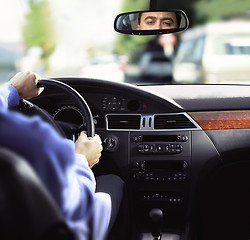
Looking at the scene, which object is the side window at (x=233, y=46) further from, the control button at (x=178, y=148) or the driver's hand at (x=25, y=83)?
the driver's hand at (x=25, y=83)

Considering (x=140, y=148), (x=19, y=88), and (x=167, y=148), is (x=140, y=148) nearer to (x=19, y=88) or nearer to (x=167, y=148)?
(x=167, y=148)

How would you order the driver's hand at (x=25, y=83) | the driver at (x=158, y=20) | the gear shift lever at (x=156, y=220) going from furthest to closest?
1. the driver at (x=158, y=20)
2. the gear shift lever at (x=156, y=220)
3. the driver's hand at (x=25, y=83)

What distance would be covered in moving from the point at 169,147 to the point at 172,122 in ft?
0.62

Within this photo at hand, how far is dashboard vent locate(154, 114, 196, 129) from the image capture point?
2.91 metres

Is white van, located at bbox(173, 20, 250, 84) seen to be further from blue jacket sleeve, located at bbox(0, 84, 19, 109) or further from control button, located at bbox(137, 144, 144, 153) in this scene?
blue jacket sleeve, located at bbox(0, 84, 19, 109)

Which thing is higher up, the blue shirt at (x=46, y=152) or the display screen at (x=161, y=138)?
the blue shirt at (x=46, y=152)

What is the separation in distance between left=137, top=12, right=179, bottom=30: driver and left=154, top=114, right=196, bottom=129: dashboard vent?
26.0 inches

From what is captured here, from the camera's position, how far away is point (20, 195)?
3.59ft

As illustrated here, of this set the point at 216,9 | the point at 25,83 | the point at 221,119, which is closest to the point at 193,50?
the point at 221,119

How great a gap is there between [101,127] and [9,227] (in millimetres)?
1962

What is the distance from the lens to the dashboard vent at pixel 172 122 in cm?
291

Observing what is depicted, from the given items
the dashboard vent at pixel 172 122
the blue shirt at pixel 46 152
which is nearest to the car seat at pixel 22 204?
the blue shirt at pixel 46 152

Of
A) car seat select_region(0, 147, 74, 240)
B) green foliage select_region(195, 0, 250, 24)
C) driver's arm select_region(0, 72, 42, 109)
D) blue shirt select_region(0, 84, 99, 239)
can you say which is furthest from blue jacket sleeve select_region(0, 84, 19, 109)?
green foliage select_region(195, 0, 250, 24)

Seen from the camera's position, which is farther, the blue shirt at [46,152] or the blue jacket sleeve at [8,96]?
the blue jacket sleeve at [8,96]
